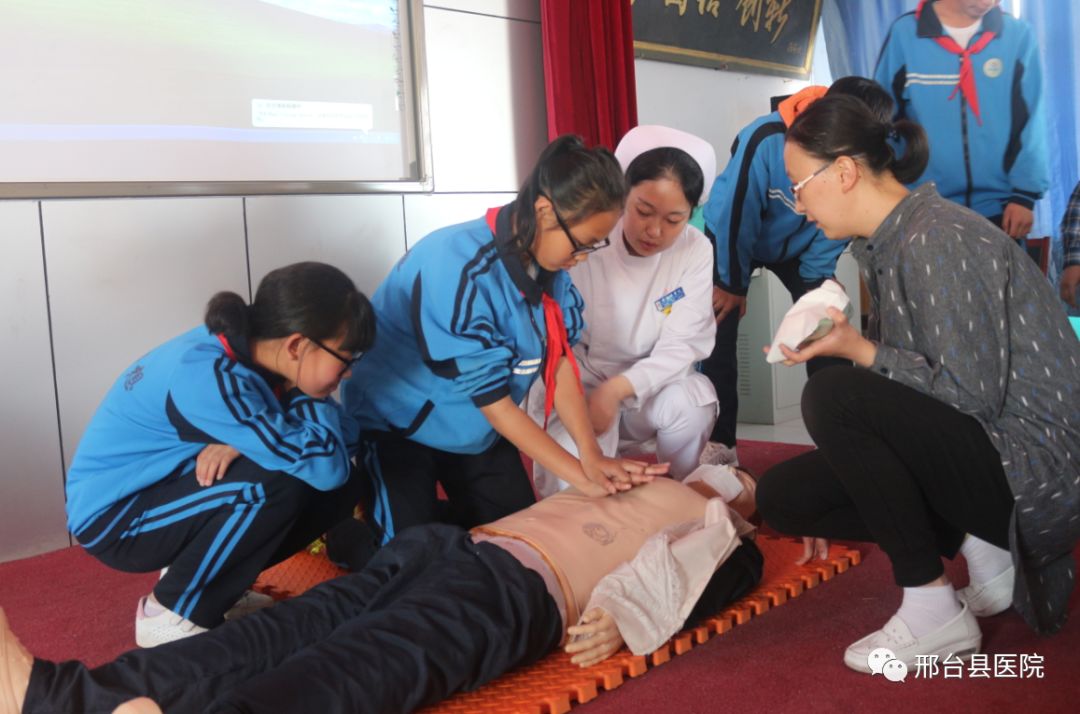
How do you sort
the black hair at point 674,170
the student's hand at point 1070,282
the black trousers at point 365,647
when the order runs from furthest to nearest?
the student's hand at point 1070,282 → the black hair at point 674,170 → the black trousers at point 365,647

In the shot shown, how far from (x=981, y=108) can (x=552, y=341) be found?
1.84m

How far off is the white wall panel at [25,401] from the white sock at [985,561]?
2.31 m

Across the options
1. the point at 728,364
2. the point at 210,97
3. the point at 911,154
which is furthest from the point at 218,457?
the point at 728,364

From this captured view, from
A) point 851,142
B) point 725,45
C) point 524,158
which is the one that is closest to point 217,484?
point 851,142

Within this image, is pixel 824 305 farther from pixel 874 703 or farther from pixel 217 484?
pixel 217 484

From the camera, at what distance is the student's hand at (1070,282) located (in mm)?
3264

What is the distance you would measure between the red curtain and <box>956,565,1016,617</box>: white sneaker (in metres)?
2.30

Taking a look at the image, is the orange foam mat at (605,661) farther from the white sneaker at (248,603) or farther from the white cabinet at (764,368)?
the white cabinet at (764,368)

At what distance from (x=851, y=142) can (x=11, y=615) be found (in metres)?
1.94

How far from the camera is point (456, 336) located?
1.88 m

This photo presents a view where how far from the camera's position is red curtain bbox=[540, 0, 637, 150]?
12.0 feet

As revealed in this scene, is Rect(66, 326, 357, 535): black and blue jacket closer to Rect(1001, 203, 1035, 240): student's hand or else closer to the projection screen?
the projection screen

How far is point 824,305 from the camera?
1.51 m

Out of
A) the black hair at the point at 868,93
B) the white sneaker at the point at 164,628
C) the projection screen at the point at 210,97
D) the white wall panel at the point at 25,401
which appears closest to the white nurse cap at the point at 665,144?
the black hair at the point at 868,93
